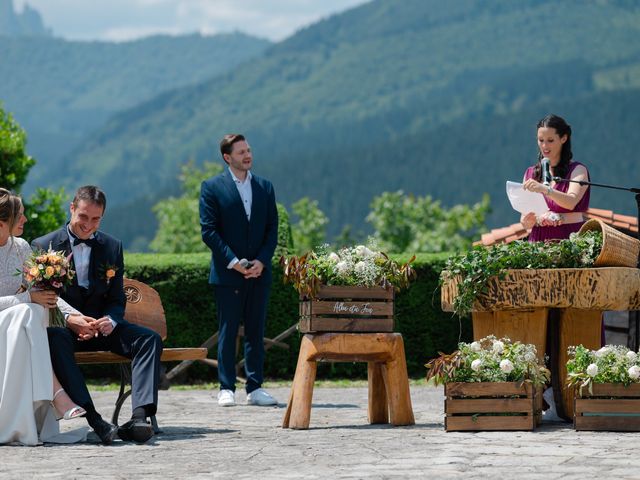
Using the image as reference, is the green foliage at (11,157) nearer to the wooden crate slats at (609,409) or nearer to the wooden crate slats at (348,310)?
the wooden crate slats at (348,310)

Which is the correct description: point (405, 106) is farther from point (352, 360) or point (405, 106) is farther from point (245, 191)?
point (352, 360)

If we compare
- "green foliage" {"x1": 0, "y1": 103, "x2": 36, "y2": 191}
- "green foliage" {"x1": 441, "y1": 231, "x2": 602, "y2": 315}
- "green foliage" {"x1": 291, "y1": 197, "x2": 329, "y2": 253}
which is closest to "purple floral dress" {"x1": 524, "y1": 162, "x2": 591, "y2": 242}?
"green foliage" {"x1": 441, "y1": 231, "x2": 602, "y2": 315}

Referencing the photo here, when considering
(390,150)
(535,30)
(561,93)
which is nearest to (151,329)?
(390,150)

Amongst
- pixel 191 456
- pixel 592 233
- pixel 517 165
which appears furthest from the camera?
pixel 517 165

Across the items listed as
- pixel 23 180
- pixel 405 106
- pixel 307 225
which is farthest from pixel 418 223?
pixel 405 106

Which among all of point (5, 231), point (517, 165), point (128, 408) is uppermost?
point (517, 165)

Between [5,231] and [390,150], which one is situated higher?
[390,150]

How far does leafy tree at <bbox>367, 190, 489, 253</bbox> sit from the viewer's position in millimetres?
40688

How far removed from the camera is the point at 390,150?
4889 inches

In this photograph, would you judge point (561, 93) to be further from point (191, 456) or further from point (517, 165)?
point (191, 456)

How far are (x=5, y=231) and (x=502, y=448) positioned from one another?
10.4ft

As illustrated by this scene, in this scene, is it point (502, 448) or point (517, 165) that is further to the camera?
point (517, 165)

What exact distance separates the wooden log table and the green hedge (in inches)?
171

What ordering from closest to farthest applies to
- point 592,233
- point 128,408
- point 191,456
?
point 191,456 < point 592,233 < point 128,408
